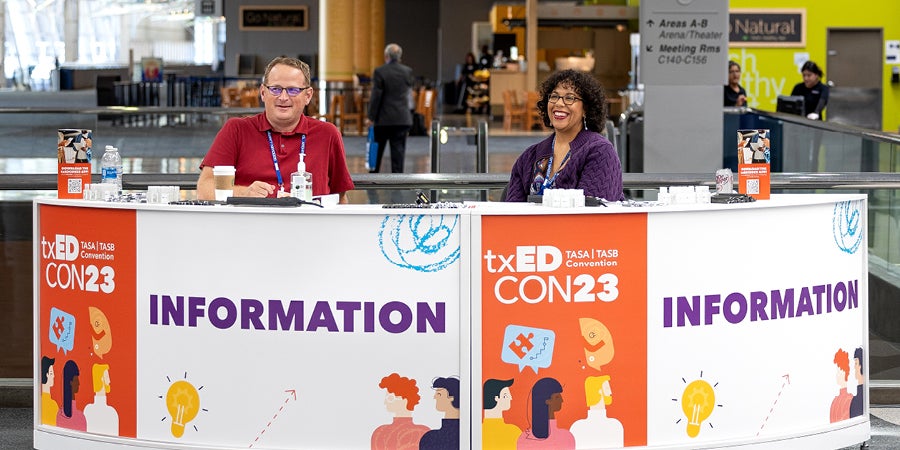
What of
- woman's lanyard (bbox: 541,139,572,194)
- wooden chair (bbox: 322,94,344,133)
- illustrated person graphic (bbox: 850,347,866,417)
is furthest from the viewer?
wooden chair (bbox: 322,94,344,133)

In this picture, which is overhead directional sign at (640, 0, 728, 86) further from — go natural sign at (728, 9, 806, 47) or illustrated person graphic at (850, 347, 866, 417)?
go natural sign at (728, 9, 806, 47)

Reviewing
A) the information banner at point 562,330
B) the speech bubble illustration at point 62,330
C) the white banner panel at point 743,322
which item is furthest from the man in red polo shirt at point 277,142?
the white banner panel at point 743,322

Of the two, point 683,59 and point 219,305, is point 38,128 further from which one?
point 219,305

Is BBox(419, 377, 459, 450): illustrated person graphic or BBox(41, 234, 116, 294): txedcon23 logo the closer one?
BBox(419, 377, 459, 450): illustrated person graphic

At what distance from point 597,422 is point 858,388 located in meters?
1.11

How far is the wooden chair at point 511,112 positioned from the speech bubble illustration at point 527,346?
63.4 feet

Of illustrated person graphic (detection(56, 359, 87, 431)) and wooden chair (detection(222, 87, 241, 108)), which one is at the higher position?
wooden chair (detection(222, 87, 241, 108))

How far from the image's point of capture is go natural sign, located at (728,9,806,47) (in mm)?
19578

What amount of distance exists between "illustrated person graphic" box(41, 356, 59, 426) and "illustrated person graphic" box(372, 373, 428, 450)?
46.6 inches

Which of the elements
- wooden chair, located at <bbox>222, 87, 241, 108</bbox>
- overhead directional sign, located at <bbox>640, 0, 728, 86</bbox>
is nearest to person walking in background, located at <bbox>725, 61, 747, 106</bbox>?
overhead directional sign, located at <bbox>640, 0, 728, 86</bbox>

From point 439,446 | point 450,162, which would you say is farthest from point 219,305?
point 450,162

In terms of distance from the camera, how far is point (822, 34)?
19859 millimetres

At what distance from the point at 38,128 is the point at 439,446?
10727mm

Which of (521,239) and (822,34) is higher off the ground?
(822,34)
